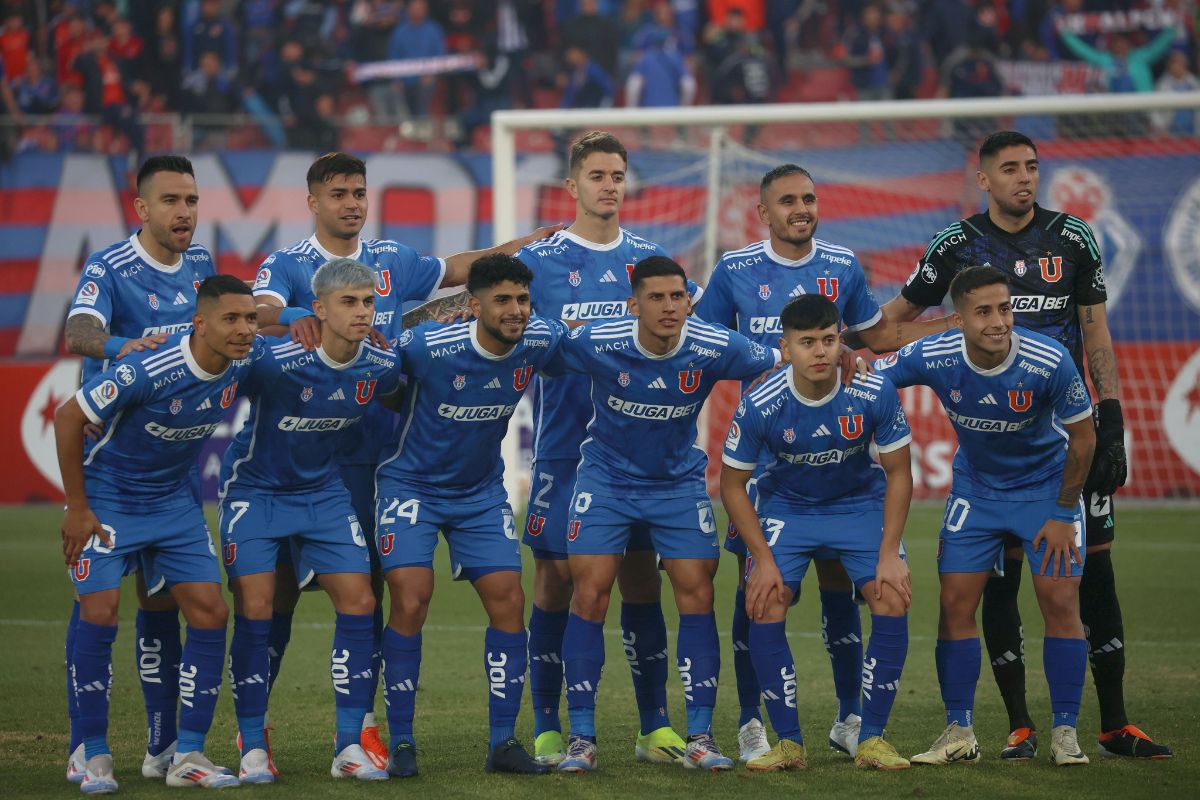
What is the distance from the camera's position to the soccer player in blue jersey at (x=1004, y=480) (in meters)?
6.49

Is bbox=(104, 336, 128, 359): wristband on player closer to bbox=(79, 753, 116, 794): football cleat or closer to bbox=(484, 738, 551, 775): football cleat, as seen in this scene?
bbox=(79, 753, 116, 794): football cleat

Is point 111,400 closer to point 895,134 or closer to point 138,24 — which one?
point 895,134

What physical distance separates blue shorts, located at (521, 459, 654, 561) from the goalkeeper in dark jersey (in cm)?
166

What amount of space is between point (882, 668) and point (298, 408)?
105 inches

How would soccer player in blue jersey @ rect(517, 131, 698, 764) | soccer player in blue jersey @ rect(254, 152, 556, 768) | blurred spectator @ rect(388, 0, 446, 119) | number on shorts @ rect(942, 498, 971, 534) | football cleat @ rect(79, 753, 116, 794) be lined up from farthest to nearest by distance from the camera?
blurred spectator @ rect(388, 0, 446, 119) < soccer player in blue jersey @ rect(254, 152, 556, 768) < soccer player in blue jersey @ rect(517, 131, 698, 764) < number on shorts @ rect(942, 498, 971, 534) < football cleat @ rect(79, 753, 116, 794)

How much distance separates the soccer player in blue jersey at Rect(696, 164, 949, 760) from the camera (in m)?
7.05

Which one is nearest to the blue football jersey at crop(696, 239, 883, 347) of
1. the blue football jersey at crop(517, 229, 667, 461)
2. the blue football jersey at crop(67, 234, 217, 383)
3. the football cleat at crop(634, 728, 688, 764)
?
the blue football jersey at crop(517, 229, 667, 461)

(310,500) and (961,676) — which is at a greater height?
(310,500)

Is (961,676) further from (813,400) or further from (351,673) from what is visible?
(351,673)

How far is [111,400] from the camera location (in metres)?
6.23

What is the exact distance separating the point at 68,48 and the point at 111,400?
16.1m

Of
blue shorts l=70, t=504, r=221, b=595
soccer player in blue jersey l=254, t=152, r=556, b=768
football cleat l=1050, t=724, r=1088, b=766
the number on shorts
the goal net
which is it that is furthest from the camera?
the goal net

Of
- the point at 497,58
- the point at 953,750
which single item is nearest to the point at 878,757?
the point at 953,750

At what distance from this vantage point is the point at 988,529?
664cm
